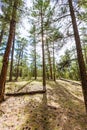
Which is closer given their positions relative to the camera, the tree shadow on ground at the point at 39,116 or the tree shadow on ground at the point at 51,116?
the tree shadow on ground at the point at 39,116

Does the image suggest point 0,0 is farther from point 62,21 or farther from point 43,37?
point 43,37

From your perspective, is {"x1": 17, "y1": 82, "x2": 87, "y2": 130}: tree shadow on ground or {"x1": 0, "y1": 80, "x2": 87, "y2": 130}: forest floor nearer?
{"x1": 0, "y1": 80, "x2": 87, "y2": 130}: forest floor

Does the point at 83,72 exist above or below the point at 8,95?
above

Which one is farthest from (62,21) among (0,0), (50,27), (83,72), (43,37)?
(43,37)

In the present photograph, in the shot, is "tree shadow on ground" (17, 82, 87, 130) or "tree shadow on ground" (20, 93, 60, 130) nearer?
"tree shadow on ground" (20, 93, 60, 130)

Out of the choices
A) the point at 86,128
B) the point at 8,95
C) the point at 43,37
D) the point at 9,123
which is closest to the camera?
the point at 9,123

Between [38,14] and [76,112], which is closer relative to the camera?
[76,112]

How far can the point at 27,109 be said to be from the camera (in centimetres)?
883

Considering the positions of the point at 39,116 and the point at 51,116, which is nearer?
the point at 39,116

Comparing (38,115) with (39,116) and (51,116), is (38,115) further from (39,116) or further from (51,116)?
(51,116)

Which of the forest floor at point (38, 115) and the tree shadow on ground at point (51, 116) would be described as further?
the tree shadow on ground at point (51, 116)

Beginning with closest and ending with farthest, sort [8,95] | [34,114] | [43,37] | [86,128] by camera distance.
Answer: [86,128] → [34,114] → [8,95] → [43,37]

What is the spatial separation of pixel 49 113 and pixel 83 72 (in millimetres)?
3201

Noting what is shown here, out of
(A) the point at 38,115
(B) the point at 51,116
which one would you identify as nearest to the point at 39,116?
(A) the point at 38,115
